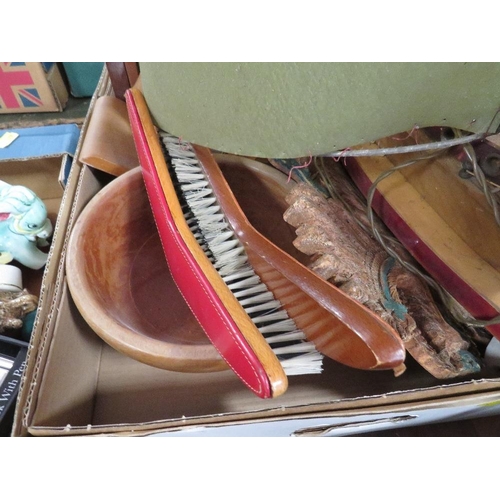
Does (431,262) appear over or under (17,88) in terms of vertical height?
under

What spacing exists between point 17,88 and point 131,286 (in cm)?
77

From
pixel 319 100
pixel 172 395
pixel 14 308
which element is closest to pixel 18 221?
pixel 14 308

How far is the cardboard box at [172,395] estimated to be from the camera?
412 mm

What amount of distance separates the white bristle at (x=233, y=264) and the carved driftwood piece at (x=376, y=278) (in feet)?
0.28

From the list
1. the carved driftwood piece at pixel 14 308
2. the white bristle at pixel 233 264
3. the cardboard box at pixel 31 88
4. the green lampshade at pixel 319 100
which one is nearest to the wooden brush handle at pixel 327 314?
the white bristle at pixel 233 264

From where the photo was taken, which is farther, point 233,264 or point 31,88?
point 31,88

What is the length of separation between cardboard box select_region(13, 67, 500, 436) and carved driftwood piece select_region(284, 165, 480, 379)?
0.13 ft

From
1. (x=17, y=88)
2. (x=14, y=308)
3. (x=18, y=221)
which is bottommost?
(x=14, y=308)

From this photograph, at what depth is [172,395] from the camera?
628 mm

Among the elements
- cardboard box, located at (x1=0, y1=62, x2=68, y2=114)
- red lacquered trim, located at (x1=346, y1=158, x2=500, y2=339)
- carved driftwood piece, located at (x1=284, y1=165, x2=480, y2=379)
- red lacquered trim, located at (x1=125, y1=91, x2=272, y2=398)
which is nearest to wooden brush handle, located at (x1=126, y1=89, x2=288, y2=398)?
red lacquered trim, located at (x1=125, y1=91, x2=272, y2=398)

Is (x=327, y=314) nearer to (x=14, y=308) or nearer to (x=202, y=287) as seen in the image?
(x=202, y=287)

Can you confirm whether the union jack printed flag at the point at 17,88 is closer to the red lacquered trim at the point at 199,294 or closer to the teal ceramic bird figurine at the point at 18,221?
the teal ceramic bird figurine at the point at 18,221

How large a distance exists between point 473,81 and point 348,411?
33cm

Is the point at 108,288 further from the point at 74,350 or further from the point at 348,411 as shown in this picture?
the point at 348,411
